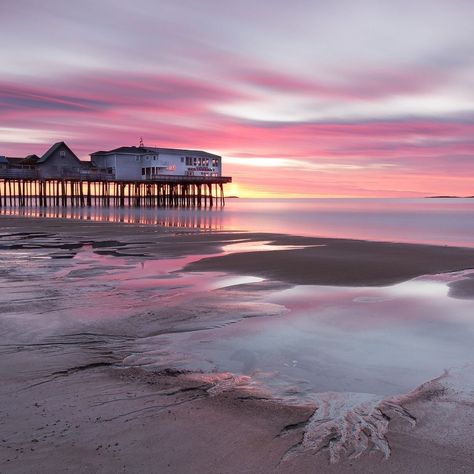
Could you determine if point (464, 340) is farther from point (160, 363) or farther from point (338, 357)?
point (160, 363)

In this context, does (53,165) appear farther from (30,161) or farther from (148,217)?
(148,217)

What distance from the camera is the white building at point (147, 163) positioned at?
7488 centimetres

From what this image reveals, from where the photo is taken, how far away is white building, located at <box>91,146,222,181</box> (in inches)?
2948

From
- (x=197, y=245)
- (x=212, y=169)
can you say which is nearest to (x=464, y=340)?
(x=197, y=245)

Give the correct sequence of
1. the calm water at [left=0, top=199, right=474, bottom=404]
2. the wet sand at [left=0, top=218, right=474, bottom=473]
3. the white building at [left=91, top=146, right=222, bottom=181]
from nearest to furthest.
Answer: the wet sand at [left=0, top=218, right=474, bottom=473] → the calm water at [left=0, top=199, right=474, bottom=404] → the white building at [left=91, top=146, right=222, bottom=181]

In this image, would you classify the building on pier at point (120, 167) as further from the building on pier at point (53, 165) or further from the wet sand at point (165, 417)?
the wet sand at point (165, 417)

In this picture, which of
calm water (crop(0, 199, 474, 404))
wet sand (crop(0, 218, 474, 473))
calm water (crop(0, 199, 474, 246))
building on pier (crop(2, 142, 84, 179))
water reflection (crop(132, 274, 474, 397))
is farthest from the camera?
building on pier (crop(2, 142, 84, 179))

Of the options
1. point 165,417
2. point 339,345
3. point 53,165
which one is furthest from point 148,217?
point 165,417

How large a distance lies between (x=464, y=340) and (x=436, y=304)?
2306mm

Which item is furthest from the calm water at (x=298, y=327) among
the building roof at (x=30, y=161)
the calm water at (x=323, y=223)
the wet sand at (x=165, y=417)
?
the building roof at (x=30, y=161)

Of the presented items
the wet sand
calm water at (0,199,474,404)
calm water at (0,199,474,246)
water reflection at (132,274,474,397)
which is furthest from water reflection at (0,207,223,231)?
the wet sand

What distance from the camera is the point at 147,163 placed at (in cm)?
7556

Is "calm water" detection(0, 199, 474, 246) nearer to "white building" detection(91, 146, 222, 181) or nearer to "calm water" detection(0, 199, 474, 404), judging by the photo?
"white building" detection(91, 146, 222, 181)

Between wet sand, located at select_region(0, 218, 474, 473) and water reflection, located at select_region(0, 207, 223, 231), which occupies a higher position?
water reflection, located at select_region(0, 207, 223, 231)
